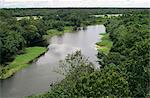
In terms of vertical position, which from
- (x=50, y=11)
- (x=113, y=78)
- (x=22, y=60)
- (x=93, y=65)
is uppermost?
(x=113, y=78)

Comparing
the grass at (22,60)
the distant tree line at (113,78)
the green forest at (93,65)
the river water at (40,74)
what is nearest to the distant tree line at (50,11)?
the green forest at (93,65)

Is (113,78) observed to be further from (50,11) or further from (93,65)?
(50,11)

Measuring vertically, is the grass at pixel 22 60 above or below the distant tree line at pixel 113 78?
below

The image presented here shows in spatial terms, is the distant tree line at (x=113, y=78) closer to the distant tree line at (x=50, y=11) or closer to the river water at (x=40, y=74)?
the river water at (x=40, y=74)

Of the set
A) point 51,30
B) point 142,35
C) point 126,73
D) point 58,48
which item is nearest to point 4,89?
point 126,73

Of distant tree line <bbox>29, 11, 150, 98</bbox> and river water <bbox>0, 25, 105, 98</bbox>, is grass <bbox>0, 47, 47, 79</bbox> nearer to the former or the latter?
river water <bbox>0, 25, 105, 98</bbox>

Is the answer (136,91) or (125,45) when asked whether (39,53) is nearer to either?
(125,45)

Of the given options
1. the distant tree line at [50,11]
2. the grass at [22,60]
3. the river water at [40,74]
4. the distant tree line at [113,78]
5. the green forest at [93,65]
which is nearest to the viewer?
the distant tree line at [113,78]

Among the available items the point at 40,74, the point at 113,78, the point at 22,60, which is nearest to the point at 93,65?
the point at 40,74

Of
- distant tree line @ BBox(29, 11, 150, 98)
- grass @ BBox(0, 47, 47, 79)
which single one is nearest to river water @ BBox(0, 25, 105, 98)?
grass @ BBox(0, 47, 47, 79)
